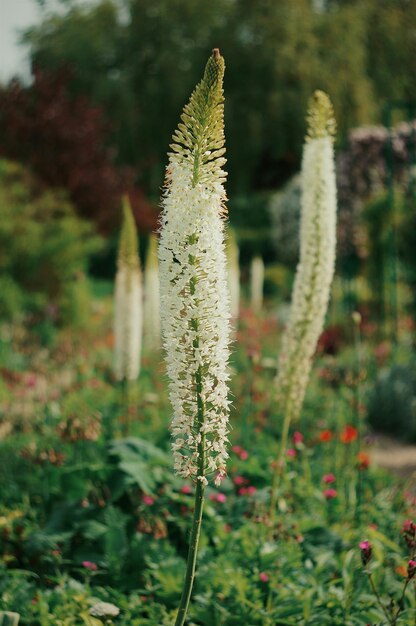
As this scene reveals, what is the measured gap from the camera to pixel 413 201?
372 inches

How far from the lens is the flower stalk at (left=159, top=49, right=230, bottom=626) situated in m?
2.42

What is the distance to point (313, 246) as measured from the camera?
4035mm

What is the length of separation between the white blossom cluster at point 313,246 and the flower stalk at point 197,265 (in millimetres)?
1632

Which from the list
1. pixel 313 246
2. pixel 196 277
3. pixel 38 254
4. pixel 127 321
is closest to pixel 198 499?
pixel 196 277

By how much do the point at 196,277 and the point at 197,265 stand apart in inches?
1.6

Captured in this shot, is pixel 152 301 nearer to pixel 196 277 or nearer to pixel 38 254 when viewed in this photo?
pixel 38 254

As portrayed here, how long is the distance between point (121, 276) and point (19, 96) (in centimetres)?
830

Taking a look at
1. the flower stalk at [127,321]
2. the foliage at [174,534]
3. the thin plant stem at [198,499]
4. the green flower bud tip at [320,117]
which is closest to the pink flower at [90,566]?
the foliage at [174,534]

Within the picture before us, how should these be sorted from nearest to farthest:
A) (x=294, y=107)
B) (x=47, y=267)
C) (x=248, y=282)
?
1. (x=47, y=267)
2. (x=248, y=282)
3. (x=294, y=107)

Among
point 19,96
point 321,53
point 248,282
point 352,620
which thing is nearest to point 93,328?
point 19,96

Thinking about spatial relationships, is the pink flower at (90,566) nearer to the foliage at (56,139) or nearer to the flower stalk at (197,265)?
the flower stalk at (197,265)

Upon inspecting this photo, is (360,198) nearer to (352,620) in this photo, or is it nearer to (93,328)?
(93,328)

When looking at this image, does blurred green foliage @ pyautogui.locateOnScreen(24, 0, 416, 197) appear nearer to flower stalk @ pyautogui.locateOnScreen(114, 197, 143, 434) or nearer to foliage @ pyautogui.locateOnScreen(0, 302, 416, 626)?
flower stalk @ pyautogui.locateOnScreen(114, 197, 143, 434)

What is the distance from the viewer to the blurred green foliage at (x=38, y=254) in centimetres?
1088
